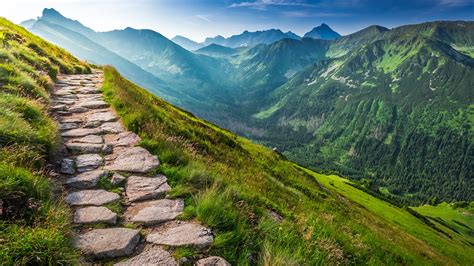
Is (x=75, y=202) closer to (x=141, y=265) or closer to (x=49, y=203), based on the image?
(x=49, y=203)

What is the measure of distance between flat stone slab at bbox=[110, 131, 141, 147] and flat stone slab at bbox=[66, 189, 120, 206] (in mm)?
3299

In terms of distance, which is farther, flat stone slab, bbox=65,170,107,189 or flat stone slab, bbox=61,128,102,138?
flat stone slab, bbox=61,128,102,138

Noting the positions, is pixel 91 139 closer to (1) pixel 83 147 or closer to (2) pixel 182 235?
(1) pixel 83 147

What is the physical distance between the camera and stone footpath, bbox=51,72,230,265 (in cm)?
545

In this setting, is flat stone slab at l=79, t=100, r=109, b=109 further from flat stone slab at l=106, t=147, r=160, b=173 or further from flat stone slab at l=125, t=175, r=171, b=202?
flat stone slab at l=125, t=175, r=171, b=202

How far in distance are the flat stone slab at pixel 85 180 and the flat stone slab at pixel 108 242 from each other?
2.23 meters

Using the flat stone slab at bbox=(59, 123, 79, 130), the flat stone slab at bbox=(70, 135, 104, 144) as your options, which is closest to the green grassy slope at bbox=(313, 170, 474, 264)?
the flat stone slab at bbox=(59, 123, 79, 130)

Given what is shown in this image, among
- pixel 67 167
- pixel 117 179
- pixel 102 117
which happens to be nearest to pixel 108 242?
pixel 117 179

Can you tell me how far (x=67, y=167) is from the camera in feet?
27.7

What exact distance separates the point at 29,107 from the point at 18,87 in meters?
3.43

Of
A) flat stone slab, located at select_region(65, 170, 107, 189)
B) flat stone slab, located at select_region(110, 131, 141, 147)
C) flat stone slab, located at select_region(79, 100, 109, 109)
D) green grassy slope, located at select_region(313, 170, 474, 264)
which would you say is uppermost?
flat stone slab, located at select_region(79, 100, 109, 109)

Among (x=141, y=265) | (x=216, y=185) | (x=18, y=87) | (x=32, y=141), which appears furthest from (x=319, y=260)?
(x=18, y=87)

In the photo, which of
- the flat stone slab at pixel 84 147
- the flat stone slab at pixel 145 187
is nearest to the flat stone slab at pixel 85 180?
the flat stone slab at pixel 145 187

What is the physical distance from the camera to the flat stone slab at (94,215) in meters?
6.15
